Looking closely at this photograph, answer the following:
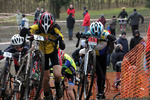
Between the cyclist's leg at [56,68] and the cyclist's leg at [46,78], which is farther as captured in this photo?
the cyclist's leg at [46,78]

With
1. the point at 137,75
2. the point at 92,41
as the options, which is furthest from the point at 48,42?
the point at 137,75

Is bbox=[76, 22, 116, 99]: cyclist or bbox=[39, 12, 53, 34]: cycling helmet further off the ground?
bbox=[39, 12, 53, 34]: cycling helmet

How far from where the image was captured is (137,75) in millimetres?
8117

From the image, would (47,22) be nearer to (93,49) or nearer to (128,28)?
(93,49)

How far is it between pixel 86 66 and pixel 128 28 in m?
18.0

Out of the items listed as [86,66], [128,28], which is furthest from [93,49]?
[128,28]

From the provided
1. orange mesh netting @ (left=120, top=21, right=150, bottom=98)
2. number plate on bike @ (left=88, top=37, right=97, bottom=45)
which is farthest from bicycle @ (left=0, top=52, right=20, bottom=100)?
orange mesh netting @ (left=120, top=21, right=150, bottom=98)

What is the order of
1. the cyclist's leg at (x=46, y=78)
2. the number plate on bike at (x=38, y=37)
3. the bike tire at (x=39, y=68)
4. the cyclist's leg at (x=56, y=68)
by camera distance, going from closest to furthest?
the bike tire at (x=39, y=68) < the number plate on bike at (x=38, y=37) < the cyclist's leg at (x=56, y=68) < the cyclist's leg at (x=46, y=78)

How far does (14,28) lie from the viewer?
2598 centimetres

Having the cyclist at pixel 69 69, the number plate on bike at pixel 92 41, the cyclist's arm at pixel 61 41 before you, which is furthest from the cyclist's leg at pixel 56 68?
the cyclist at pixel 69 69

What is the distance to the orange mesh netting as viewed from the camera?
308 inches

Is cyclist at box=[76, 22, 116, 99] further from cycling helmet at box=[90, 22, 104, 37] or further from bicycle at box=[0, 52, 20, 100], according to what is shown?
bicycle at box=[0, 52, 20, 100]

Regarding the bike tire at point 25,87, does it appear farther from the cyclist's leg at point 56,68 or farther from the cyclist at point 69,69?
the cyclist at point 69,69

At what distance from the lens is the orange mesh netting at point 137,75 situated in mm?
7824
